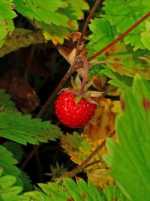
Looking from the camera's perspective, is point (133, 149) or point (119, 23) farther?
point (119, 23)

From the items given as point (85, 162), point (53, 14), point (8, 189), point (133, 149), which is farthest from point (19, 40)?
point (133, 149)

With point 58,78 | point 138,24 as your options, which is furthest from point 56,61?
point 138,24

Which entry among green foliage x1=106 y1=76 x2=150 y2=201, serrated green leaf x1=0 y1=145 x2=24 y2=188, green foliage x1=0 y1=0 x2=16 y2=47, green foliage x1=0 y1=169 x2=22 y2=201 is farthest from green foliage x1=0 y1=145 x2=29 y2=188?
green foliage x1=106 y1=76 x2=150 y2=201

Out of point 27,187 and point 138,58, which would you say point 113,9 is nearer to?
point 138,58

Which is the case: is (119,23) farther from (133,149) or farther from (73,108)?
(133,149)

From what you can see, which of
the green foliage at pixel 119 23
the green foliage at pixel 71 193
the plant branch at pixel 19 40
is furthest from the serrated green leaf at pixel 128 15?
the green foliage at pixel 71 193

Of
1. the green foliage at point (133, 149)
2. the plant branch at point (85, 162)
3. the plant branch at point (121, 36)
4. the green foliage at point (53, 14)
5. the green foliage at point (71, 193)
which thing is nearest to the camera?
the green foliage at point (133, 149)

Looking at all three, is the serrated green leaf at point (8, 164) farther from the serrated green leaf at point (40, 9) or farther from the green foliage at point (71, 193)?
the serrated green leaf at point (40, 9)

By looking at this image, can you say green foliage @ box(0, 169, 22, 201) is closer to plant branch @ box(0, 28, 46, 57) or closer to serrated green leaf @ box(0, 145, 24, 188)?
serrated green leaf @ box(0, 145, 24, 188)

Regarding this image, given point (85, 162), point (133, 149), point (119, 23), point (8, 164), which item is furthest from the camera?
point (85, 162)
